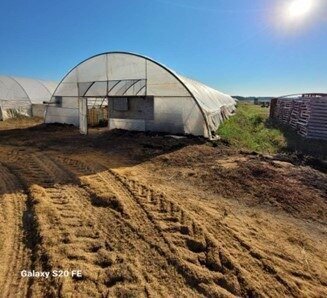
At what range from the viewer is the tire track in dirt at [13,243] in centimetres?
328

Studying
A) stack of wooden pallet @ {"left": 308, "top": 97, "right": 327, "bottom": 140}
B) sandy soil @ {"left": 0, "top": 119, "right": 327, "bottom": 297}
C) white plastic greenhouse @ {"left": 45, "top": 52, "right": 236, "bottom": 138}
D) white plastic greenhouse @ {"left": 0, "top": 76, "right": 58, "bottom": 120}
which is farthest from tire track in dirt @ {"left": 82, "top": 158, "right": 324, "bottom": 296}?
white plastic greenhouse @ {"left": 0, "top": 76, "right": 58, "bottom": 120}

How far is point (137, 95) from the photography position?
1317 cm

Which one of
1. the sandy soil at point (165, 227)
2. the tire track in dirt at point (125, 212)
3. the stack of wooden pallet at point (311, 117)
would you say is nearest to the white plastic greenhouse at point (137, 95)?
the sandy soil at point (165, 227)

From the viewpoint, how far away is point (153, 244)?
4133 millimetres

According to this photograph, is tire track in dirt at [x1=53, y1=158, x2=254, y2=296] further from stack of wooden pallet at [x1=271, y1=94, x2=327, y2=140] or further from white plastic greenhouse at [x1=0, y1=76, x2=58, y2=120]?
white plastic greenhouse at [x1=0, y1=76, x2=58, y2=120]

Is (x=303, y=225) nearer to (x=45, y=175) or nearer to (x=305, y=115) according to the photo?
Answer: (x=45, y=175)

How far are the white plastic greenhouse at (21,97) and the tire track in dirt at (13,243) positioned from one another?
18.3 meters

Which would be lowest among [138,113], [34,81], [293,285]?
[293,285]

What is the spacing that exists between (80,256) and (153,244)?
0.98 m

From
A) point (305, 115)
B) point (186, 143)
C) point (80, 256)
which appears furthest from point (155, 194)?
point (305, 115)

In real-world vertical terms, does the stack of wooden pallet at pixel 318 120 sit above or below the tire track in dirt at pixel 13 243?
above

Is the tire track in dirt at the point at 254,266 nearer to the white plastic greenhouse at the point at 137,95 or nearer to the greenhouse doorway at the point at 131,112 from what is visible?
the white plastic greenhouse at the point at 137,95

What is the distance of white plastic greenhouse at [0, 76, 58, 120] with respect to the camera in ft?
73.8

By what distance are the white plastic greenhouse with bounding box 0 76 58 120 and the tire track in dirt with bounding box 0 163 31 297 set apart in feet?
59.9
